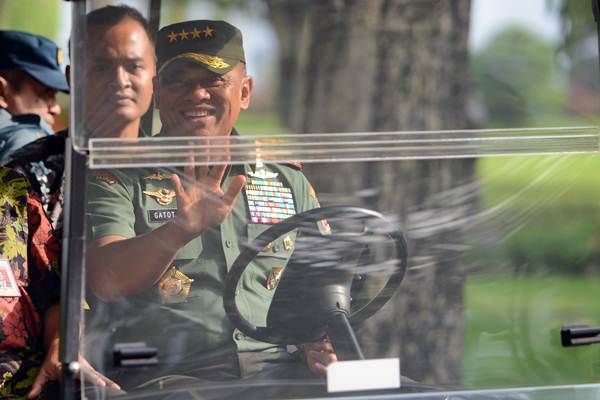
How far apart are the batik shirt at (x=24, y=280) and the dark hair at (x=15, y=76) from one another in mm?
822

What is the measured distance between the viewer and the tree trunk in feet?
6.63

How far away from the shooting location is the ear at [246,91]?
1993 mm

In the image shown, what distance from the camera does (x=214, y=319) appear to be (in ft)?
6.49

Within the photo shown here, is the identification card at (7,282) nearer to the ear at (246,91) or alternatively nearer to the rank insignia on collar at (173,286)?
the rank insignia on collar at (173,286)

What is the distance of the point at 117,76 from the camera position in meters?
1.97

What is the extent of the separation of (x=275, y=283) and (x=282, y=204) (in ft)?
0.56

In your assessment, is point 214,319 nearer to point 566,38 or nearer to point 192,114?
point 192,114

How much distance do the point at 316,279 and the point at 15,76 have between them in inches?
69.7

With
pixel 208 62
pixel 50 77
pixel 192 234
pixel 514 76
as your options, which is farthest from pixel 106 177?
pixel 50 77

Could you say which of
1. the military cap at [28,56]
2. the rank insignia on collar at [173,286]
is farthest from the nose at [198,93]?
the military cap at [28,56]

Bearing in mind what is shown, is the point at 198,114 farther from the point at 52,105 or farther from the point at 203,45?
the point at 52,105

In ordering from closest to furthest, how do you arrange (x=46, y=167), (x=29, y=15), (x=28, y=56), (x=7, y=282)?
(x=7, y=282), (x=46, y=167), (x=28, y=56), (x=29, y=15)

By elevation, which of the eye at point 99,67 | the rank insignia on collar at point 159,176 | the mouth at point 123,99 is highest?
the eye at point 99,67

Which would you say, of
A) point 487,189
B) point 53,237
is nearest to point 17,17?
point 53,237
